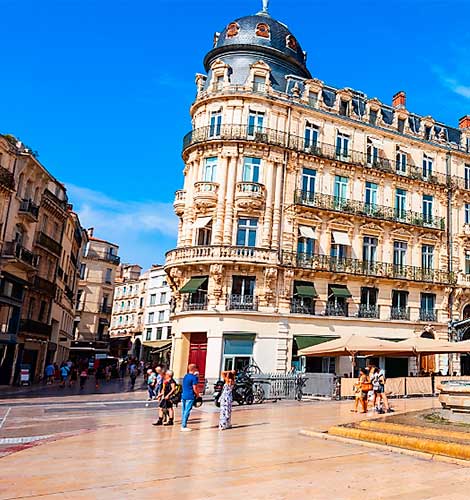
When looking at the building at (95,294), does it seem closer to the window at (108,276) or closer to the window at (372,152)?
the window at (108,276)

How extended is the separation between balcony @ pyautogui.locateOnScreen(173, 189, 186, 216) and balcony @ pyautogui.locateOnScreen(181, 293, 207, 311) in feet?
19.3

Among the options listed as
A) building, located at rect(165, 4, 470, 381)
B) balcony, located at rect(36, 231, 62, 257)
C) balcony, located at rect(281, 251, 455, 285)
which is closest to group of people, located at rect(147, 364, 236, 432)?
building, located at rect(165, 4, 470, 381)

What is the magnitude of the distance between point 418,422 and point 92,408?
11.4 meters

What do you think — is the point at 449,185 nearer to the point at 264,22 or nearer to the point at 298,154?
the point at 298,154

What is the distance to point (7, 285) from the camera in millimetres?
27359

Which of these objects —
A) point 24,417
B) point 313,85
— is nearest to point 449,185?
point 313,85

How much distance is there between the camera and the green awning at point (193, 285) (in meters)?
27.8

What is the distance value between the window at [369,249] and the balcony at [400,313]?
130 inches

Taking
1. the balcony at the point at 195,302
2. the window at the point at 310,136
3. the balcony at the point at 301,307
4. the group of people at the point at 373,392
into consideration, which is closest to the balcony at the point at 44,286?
the balcony at the point at 195,302

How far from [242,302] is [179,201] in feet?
26.3

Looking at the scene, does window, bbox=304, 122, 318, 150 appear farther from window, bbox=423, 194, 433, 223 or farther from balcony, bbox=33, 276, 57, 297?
balcony, bbox=33, 276, 57, 297

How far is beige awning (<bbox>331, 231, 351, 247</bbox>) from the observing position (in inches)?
1208

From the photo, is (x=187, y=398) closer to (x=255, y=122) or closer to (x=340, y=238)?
(x=340, y=238)

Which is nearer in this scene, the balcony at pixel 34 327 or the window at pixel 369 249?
the balcony at pixel 34 327
